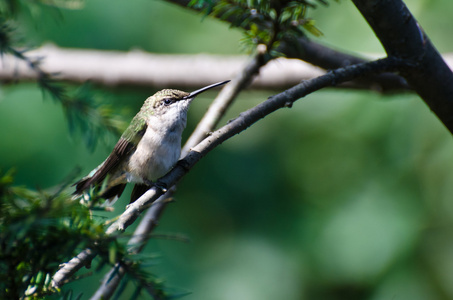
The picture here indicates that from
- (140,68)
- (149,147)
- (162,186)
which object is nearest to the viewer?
(162,186)

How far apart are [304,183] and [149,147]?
105cm

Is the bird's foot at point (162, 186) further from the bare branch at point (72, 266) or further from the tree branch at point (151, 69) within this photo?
the tree branch at point (151, 69)

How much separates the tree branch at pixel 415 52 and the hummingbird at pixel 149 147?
981 millimetres

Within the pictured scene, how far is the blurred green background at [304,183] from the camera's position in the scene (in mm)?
2354

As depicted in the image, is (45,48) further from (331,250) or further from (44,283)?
(44,283)

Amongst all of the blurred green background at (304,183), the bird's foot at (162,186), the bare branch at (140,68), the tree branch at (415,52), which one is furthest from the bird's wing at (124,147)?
the tree branch at (415,52)

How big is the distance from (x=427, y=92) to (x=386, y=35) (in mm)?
214

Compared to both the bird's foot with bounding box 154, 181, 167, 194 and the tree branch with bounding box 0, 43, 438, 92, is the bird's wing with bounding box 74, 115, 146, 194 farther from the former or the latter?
the bird's foot with bounding box 154, 181, 167, 194

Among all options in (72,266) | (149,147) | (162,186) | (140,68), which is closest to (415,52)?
(162,186)

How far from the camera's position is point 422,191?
235 cm

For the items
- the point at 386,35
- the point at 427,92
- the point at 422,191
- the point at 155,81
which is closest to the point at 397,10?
the point at 386,35

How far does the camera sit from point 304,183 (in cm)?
289

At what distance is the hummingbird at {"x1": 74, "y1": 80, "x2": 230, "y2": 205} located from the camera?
2.18 meters

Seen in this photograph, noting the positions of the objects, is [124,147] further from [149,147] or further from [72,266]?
[72,266]
